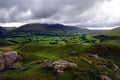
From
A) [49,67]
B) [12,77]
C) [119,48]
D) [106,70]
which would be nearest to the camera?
[12,77]

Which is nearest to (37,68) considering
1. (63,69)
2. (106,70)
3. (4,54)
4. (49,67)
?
(49,67)

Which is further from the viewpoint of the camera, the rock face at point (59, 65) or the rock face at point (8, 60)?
the rock face at point (8, 60)

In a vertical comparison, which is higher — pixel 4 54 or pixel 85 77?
pixel 4 54

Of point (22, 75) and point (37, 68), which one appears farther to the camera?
point (37, 68)

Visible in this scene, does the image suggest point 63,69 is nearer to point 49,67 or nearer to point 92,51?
point 49,67

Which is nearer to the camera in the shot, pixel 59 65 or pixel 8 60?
pixel 59 65

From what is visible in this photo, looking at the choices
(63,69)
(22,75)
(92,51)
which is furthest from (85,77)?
(92,51)

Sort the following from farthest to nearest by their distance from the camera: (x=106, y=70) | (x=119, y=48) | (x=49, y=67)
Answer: (x=119, y=48) → (x=106, y=70) → (x=49, y=67)

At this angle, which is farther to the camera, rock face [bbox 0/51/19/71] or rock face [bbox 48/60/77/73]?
rock face [bbox 0/51/19/71]

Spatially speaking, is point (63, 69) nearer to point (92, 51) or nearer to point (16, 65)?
point (16, 65)
